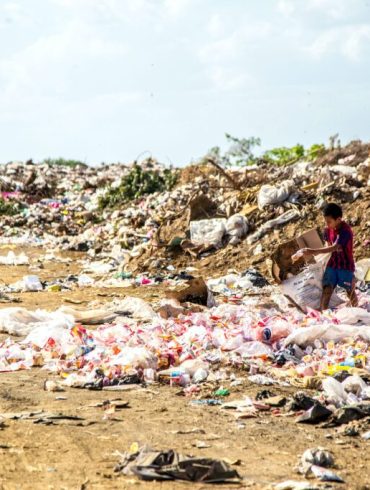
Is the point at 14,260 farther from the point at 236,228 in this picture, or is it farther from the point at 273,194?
the point at 273,194

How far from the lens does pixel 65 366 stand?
6.50m

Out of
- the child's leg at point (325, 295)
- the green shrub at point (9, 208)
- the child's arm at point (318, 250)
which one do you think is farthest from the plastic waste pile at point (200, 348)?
the green shrub at point (9, 208)

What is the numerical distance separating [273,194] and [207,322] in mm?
6012

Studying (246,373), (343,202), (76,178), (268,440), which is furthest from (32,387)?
(76,178)

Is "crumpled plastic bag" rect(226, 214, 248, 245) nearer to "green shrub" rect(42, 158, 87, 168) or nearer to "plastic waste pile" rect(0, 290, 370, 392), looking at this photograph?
"plastic waste pile" rect(0, 290, 370, 392)

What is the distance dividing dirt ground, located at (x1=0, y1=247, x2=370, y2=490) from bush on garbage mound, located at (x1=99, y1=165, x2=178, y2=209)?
12.3m

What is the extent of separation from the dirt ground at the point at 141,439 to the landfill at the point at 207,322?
0.03 metres

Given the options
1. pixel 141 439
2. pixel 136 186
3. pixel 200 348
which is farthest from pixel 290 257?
pixel 136 186

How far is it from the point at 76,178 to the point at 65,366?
60.0 ft

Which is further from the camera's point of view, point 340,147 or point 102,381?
point 340,147

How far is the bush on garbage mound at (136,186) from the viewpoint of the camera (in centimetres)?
1827

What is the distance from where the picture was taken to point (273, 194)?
13125 millimetres

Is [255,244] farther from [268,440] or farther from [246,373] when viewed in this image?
[268,440]

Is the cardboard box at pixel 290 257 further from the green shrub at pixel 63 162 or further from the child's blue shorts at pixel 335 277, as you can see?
the green shrub at pixel 63 162
